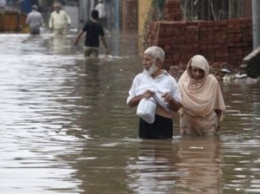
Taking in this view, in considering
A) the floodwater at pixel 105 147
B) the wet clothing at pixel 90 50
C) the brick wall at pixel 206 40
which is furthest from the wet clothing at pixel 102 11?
the floodwater at pixel 105 147

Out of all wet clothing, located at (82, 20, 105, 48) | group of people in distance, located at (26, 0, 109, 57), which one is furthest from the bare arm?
wet clothing, located at (82, 20, 105, 48)

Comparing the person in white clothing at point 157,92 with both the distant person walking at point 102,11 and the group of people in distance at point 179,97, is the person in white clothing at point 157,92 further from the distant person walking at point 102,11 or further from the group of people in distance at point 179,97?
the distant person walking at point 102,11

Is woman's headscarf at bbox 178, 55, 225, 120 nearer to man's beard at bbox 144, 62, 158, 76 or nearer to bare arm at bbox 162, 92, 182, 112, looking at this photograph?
bare arm at bbox 162, 92, 182, 112

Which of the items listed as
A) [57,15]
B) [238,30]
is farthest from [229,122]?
[57,15]

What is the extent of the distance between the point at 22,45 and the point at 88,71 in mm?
14008

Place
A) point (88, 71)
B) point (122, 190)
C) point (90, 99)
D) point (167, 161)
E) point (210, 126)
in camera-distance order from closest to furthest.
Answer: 1. point (122, 190)
2. point (167, 161)
3. point (210, 126)
4. point (90, 99)
5. point (88, 71)

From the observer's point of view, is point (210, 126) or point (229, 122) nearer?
point (210, 126)

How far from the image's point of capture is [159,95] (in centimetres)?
1243

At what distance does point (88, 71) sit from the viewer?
24.5 m

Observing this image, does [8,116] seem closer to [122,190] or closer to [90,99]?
[90,99]

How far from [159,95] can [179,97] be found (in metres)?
0.23

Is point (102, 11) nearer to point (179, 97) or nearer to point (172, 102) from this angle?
point (179, 97)

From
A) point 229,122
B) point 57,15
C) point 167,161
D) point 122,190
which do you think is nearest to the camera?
point 122,190

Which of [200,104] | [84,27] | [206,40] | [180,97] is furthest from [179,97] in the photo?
[84,27]
